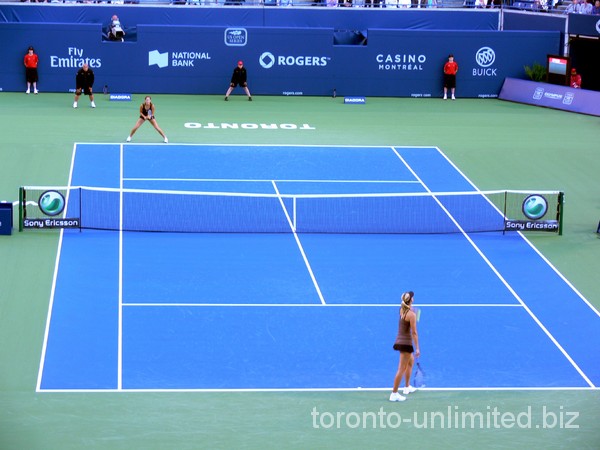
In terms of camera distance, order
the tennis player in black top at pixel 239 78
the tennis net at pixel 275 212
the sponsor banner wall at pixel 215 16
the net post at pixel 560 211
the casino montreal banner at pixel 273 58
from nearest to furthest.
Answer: the tennis net at pixel 275 212, the net post at pixel 560 211, the tennis player in black top at pixel 239 78, the casino montreal banner at pixel 273 58, the sponsor banner wall at pixel 215 16

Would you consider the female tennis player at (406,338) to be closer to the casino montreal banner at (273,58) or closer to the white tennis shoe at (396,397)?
the white tennis shoe at (396,397)

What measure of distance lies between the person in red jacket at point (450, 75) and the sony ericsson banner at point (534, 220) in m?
18.0

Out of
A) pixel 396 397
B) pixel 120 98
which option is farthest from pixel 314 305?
pixel 120 98

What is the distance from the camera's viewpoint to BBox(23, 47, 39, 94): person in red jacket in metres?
44.4

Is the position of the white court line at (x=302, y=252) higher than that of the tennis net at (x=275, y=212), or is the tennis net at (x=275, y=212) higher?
the tennis net at (x=275, y=212)

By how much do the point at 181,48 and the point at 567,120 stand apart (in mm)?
14508

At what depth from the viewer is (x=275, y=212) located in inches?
1166

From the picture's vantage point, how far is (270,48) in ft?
151

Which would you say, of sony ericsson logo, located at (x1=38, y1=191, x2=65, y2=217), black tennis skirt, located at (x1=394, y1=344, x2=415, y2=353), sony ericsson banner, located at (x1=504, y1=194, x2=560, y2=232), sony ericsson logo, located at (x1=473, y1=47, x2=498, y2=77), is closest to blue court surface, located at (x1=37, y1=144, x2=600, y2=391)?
sony ericsson banner, located at (x1=504, y1=194, x2=560, y2=232)

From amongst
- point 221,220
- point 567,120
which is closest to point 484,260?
point 221,220

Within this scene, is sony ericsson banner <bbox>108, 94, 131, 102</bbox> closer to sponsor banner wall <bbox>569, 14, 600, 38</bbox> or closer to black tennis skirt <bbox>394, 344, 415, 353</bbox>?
sponsor banner wall <bbox>569, 14, 600, 38</bbox>
